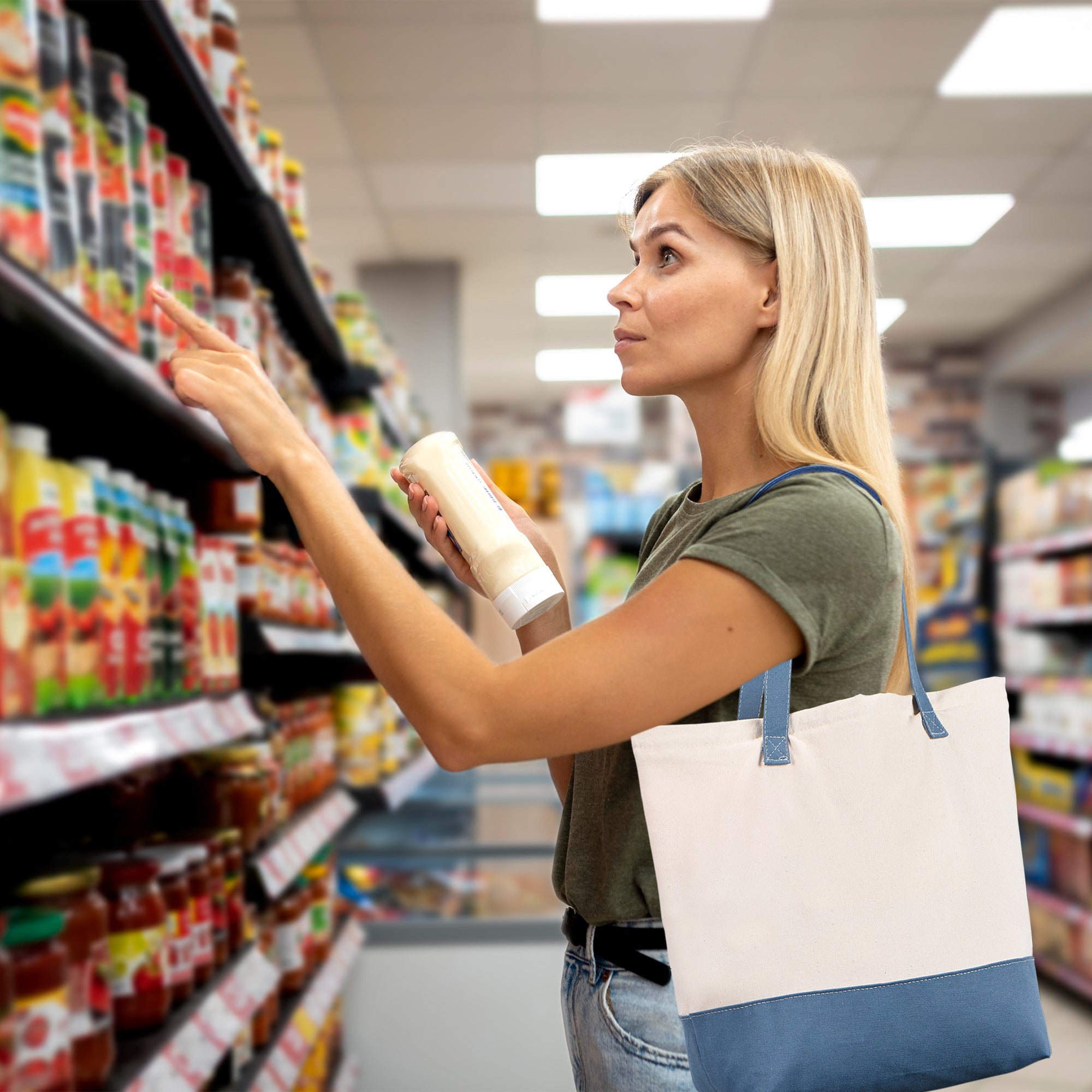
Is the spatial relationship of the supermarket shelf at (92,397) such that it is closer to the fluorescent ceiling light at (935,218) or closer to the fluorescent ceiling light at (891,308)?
the fluorescent ceiling light at (935,218)

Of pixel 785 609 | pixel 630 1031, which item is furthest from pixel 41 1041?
pixel 785 609

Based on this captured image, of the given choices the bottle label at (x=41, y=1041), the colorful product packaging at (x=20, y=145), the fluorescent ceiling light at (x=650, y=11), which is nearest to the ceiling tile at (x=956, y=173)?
the fluorescent ceiling light at (x=650, y=11)

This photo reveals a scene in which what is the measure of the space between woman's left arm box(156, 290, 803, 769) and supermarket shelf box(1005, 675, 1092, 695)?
4.17 metres

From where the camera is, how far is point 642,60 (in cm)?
391

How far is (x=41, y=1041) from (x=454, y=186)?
4563 mm

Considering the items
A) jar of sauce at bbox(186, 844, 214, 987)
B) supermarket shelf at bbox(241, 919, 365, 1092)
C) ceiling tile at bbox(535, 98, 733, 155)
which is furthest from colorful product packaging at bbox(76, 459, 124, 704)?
ceiling tile at bbox(535, 98, 733, 155)

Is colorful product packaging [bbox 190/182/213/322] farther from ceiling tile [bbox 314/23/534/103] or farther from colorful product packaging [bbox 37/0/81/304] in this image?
ceiling tile [bbox 314/23/534/103]

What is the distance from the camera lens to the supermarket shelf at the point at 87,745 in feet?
2.65

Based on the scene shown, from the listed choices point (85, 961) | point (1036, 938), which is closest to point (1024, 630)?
point (1036, 938)

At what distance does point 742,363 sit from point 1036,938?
484 centimetres

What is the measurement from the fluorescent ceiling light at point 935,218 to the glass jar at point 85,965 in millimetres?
4847

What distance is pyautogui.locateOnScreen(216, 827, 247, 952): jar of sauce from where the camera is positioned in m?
1.61

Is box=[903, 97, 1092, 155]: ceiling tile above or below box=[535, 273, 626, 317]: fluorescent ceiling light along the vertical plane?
below

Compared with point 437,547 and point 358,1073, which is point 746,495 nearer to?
point 437,547
